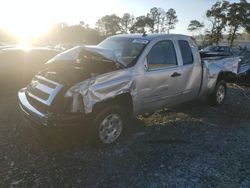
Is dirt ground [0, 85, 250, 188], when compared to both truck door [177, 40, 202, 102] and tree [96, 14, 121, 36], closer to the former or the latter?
truck door [177, 40, 202, 102]

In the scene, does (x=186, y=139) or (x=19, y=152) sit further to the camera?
(x=186, y=139)

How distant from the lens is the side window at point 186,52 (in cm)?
559

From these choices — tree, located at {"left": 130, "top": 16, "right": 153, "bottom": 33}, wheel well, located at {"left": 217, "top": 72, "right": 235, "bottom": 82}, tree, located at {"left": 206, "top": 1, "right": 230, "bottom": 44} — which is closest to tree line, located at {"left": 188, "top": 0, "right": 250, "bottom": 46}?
tree, located at {"left": 206, "top": 1, "right": 230, "bottom": 44}

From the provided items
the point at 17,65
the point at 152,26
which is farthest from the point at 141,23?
the point at 17,65

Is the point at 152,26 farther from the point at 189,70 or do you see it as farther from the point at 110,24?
the point at 189,70

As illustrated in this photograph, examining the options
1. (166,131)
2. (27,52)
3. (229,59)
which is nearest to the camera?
(166,131)

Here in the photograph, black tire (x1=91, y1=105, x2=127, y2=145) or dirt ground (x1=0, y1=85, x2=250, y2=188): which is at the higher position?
black tire (x1=91, y1=105, x2=127, y2=145)

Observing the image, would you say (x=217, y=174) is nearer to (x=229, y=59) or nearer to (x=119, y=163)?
(x=119, y=163)

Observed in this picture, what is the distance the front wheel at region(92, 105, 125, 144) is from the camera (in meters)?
4.14

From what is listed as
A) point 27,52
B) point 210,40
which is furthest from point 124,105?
point 210,40

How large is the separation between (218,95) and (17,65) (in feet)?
18.5

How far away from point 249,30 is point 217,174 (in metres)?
44.2

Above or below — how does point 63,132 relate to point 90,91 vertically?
below

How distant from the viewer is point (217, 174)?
3.72 metres
